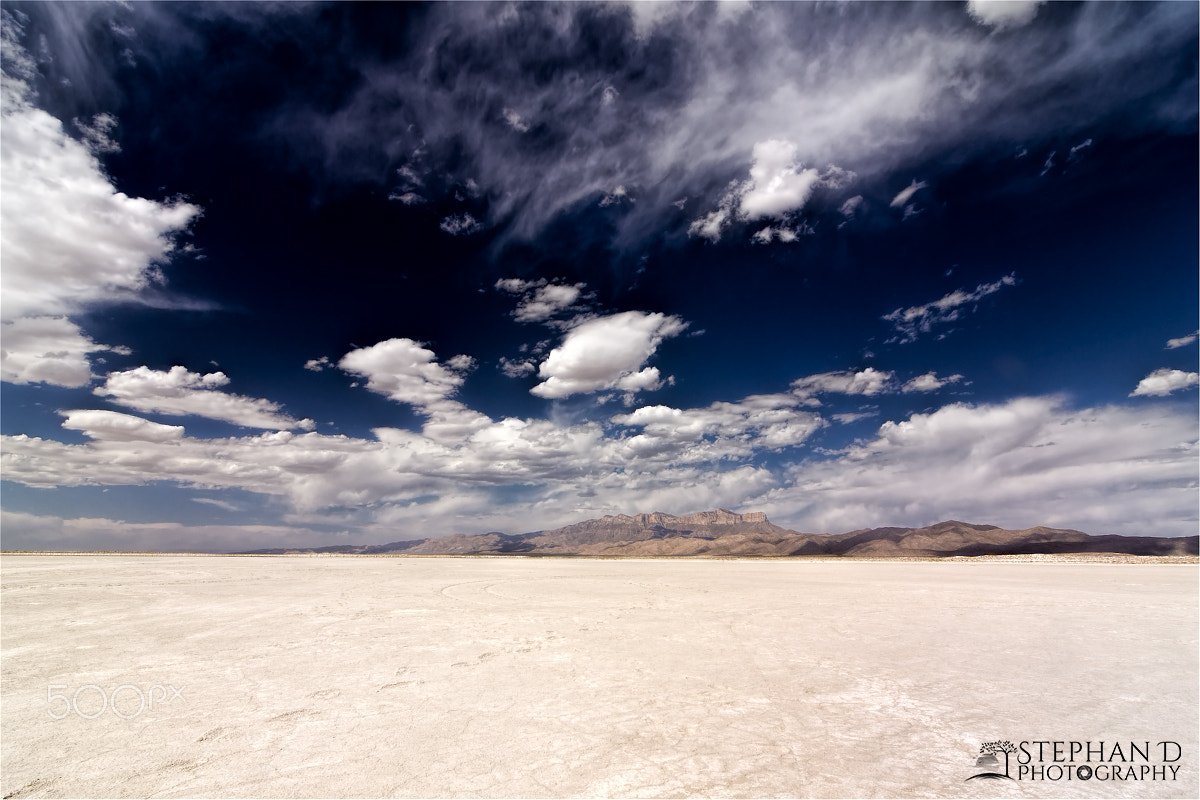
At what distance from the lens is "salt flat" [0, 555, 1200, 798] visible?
15.2ft

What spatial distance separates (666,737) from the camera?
554 cm

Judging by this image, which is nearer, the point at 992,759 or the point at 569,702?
the point at 992,759

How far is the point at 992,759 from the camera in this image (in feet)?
16.7

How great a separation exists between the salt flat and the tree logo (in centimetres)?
13

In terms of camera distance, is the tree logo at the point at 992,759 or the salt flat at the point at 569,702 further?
the tree logo at the point at 992,759

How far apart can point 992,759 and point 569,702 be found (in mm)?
4573

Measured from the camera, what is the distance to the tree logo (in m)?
4.76

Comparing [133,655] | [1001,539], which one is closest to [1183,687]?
[133,655]

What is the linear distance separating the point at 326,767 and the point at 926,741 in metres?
6.06

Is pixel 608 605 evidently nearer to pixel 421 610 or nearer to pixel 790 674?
pixel 421 610

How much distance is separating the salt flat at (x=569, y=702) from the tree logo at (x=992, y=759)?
0.44 feet

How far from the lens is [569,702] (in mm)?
6645

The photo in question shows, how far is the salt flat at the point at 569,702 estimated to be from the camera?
462 centimetres

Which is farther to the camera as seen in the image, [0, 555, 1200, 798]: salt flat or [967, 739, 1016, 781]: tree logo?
[967, 739, 1016, 781]: tree logo
